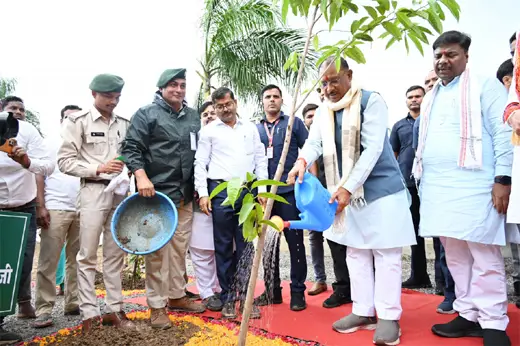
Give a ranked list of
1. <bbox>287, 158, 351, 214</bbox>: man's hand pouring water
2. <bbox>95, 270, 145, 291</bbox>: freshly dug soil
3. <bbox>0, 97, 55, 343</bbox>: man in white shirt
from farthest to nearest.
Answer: <bbox>95, 270, 145, 291</bbox>: freshly dug soil → <bbox>0, 97, 55, 343</bbox>: man in white shirt → <bbox>287, 158, 351, 214</bbox>: man's hand pouring water

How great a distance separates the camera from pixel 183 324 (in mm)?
3064

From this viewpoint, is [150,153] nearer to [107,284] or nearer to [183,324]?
[107,284]

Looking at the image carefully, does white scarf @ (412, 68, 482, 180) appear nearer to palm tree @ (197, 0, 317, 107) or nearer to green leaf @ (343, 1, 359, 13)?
green leaf @ (343, 1, 359, 13)

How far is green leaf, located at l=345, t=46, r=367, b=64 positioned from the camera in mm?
1870

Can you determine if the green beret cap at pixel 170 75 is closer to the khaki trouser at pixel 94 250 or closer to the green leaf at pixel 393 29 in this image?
the khaki trouser at pixel 94 250

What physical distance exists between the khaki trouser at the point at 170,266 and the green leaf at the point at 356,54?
6.55 feet

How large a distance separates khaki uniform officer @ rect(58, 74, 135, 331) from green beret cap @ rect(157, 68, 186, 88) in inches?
13.0

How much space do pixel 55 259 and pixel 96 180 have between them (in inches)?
41.8

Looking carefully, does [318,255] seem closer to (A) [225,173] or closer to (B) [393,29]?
(A) [225,173]

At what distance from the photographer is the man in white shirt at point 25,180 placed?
325 cm

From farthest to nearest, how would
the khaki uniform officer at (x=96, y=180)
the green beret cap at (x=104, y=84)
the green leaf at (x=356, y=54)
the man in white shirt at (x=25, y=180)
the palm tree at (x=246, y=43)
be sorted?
the palm tree at (x=246, y=43), the man in white shirt at (x=25, y=180), the green beret cap at (x=104, y=84), the khaki uniform officer at (x=96, y=180), the green leaf at (x=356, y=54)

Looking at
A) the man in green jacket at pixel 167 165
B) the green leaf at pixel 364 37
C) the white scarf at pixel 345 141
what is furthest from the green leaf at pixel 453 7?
the man in green jacket at pixel 167 165

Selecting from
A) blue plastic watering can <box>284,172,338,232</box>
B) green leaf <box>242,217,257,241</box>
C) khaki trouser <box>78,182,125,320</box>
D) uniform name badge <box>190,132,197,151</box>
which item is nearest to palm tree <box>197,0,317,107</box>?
uniform name badge <box>190,132,197,151</box>

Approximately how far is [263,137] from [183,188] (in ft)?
3.40
